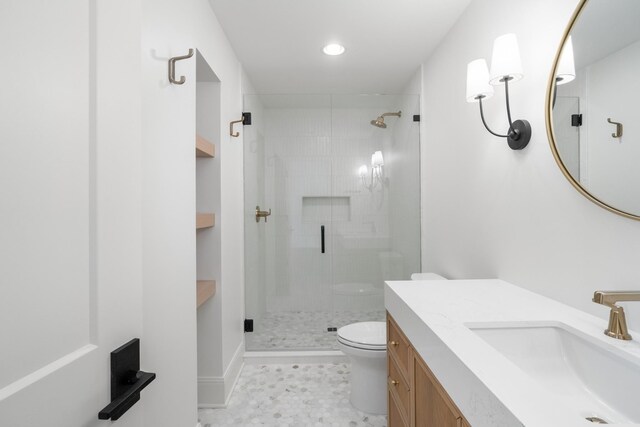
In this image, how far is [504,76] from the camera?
133cm

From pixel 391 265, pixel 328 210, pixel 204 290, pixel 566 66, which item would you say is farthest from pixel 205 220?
pixel 566 66

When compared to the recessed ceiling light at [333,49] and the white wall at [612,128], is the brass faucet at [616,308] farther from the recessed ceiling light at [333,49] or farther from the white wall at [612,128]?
the recessed ceiling light at [333,49]

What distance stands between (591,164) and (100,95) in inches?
53.1

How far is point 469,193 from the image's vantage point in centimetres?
192

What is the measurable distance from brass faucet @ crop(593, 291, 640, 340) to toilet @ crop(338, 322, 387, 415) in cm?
118

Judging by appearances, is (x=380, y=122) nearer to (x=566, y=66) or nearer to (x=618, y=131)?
(x=566, y=66)

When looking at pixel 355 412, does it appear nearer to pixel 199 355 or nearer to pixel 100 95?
pixel 199 355

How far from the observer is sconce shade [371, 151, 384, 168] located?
2770 millimetres

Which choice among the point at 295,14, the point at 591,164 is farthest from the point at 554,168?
the point at 295,14

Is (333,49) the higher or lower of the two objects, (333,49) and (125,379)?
the higher

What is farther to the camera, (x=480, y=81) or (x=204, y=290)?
(x=204, y=290)

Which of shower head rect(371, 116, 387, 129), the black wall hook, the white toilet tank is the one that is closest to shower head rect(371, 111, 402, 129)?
shower head rect(371, 116, 387, 129)

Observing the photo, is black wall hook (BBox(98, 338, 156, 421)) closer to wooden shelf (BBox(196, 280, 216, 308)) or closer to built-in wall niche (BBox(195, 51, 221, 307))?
wooden shelf (BBox(196, 280, 216, 308))

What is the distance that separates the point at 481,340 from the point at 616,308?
1.22 feet
